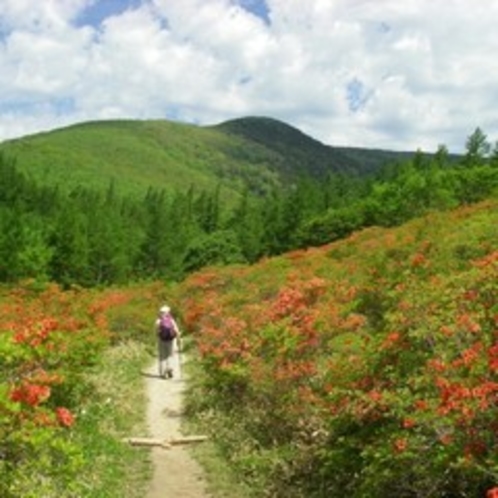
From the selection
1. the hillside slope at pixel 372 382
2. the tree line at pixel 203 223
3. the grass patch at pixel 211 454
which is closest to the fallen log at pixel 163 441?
the grass patch at pixel 211 454

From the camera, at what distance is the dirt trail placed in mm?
11570

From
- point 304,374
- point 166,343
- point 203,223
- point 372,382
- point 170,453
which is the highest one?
point 203,223

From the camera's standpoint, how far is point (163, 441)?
14102 millimetres

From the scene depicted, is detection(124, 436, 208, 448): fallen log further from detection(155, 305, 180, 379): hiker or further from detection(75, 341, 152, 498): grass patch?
detection(155, 305, 180, 379): hiker

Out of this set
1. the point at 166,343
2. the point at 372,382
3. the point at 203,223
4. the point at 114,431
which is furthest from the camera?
the point at 203,223

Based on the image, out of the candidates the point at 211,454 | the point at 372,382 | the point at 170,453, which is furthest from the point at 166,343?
the point at 372,382

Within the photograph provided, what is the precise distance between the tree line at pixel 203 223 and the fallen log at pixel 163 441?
125 ft

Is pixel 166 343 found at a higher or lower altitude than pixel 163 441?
higher

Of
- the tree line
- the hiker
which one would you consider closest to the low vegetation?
the hiker

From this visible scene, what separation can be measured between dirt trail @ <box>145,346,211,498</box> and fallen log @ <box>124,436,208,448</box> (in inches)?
3.5

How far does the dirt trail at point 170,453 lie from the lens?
1157 cm

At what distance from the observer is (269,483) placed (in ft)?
37.9

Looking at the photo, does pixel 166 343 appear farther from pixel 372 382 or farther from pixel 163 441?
pixel 372 382

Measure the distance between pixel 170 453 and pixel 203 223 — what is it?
8809 cm
